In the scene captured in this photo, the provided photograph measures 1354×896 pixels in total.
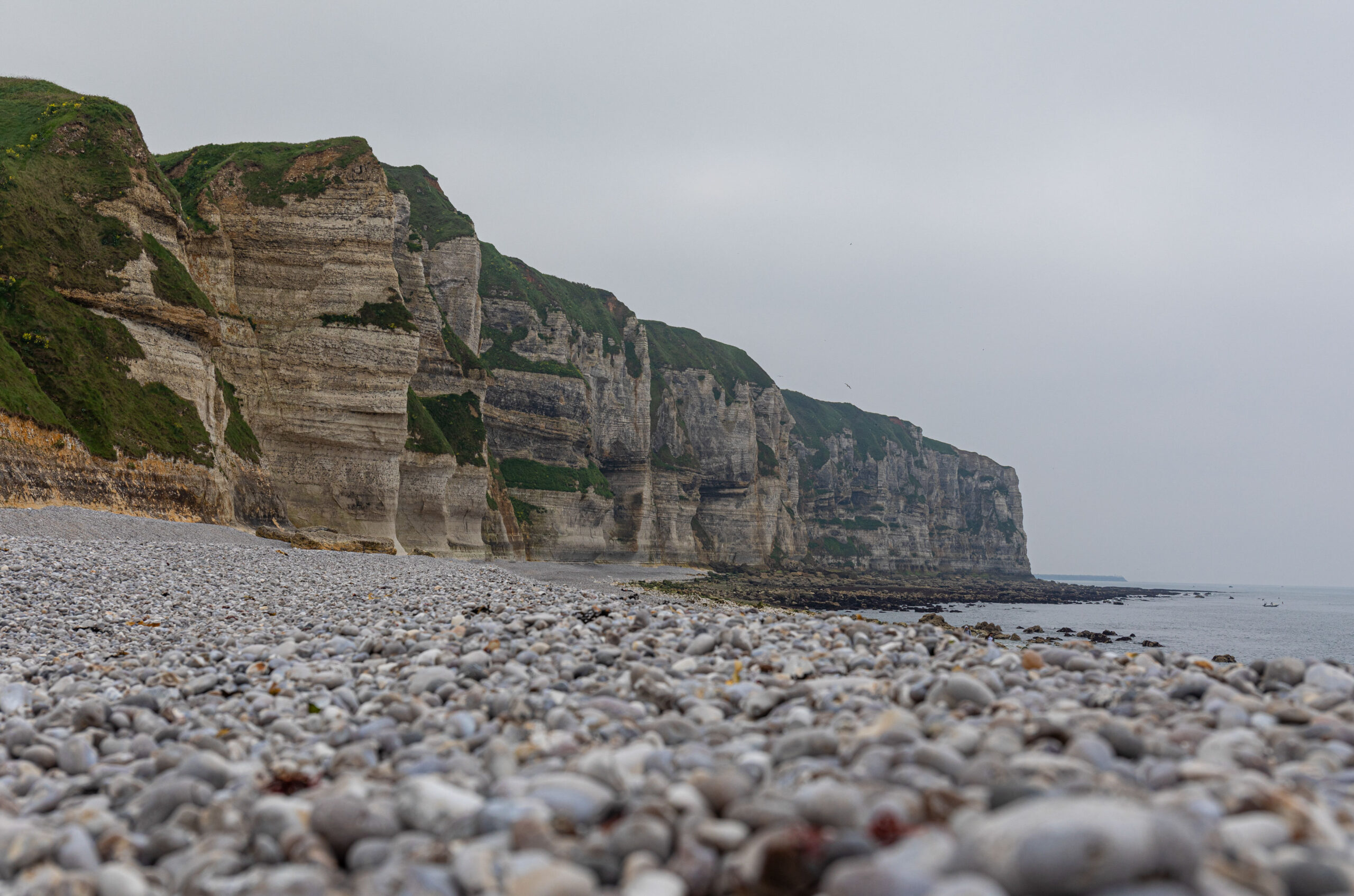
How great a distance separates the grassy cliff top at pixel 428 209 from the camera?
66125mm

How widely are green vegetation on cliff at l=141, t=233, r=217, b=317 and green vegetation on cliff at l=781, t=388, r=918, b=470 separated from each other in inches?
4412

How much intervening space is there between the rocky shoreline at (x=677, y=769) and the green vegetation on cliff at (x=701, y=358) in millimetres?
93956

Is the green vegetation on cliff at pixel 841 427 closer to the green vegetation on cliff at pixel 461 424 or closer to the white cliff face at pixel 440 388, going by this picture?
the white cliff face at pixel 440 388

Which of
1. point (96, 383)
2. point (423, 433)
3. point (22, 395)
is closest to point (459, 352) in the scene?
point (423, 433)

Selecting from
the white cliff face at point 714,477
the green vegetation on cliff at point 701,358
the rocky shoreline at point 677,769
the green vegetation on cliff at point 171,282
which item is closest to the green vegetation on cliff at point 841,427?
the green vegetation on cliff at point 701,358

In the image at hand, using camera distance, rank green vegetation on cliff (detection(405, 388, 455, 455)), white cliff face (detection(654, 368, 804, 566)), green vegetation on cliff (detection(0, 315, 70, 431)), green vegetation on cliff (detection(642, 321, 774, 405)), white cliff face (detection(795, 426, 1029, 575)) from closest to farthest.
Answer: green vegetation on cliff (detection(0, 315, 70, 431))
green vegetation on cliff (detection(405, 388, 455, 455))
white cliff face (detection(654, 368, 804, 566))
green vegetation on cliff (detection(642, 321, 774, 405))
white cliff face (detection(795, 426, 1029, 575))

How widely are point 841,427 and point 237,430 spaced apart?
122339 mm

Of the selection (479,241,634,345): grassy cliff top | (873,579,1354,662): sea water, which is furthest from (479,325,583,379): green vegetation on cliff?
(873,579,1354,662): sea water

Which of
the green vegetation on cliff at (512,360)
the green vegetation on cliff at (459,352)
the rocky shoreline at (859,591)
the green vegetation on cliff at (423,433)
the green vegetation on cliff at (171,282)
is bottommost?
the rocky shoreline at (859,591)

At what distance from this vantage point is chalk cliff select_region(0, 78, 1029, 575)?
27.4 metres

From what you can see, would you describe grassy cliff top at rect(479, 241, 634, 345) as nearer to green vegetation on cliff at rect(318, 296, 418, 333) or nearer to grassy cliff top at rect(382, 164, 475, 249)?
grassy cliff top at rect(382, 164, 475, 249)

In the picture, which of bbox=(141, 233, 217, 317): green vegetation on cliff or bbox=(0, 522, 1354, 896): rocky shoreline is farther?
bbox=(141, 233, 217, 317): green vegetation on cliff

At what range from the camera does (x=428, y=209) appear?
69.4m

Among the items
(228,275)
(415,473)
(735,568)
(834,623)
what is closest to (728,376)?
(735,568)
